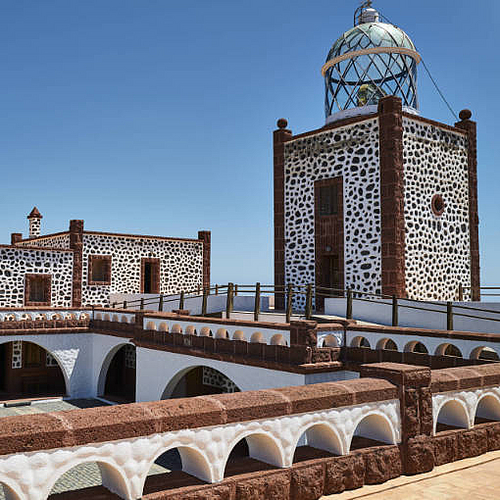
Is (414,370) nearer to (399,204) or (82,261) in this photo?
(399,204)

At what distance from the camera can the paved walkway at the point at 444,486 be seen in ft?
12.4

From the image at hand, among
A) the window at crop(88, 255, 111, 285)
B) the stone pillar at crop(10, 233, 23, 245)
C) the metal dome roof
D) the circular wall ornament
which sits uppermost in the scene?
the metal dome roof

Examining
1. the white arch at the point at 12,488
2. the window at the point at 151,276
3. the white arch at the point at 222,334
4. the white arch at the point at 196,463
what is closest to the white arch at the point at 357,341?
the white arch at the point at 222,334

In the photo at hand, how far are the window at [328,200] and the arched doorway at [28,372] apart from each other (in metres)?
10.7

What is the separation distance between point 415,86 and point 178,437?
13.3m

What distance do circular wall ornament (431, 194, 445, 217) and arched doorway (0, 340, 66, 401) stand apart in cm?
1304

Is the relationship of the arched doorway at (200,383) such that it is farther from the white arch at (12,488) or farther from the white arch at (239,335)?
the white arch at (12,488)

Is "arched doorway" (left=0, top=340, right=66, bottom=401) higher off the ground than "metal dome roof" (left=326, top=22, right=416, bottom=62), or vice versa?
"metal dome roof" (left=326, top=22, right=416, bottom=62)

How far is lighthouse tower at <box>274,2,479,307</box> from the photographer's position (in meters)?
12.9

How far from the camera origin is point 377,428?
4312 mm

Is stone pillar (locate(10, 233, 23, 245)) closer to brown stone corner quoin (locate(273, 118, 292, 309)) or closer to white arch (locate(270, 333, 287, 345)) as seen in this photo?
brown stone corner quoin (locate(273, 118, 292, 309))

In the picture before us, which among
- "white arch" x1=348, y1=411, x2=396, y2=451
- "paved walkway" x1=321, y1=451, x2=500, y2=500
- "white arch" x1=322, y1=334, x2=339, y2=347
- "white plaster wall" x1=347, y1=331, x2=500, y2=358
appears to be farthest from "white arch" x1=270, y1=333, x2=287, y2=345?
"paved walkway" x1=321, y1=451, x2=500, y2=500

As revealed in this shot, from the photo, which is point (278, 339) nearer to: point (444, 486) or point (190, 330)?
point (190, 330)

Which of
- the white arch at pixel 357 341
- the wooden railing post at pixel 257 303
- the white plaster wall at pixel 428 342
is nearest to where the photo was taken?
the white plaster wall at pixel 428 342
